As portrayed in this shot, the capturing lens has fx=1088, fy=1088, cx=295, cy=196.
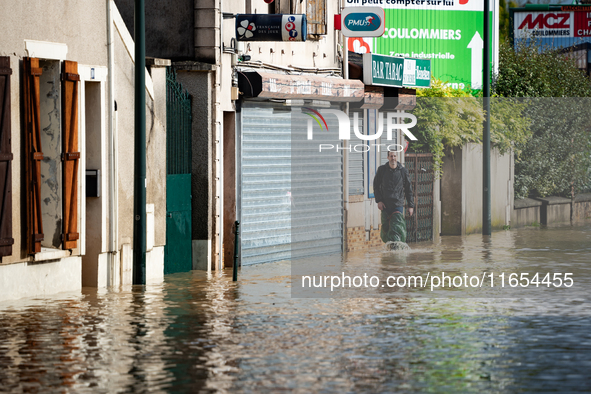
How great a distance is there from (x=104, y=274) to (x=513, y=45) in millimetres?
30193

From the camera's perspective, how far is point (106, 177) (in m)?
15.6

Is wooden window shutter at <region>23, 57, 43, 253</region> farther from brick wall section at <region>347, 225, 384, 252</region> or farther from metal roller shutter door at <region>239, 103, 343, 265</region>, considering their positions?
brick wall section at <region>347, 225, 384, 252</region>

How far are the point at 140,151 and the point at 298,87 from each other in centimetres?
597

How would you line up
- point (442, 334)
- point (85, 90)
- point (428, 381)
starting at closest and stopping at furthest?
point (428, 381)
point (442, 334)
point (85, 90)

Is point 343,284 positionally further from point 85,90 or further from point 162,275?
point 85,90

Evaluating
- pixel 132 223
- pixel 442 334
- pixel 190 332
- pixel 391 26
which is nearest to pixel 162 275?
pixel 132 223

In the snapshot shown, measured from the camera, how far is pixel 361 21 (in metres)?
22.5

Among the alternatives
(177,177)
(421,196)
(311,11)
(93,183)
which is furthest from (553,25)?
(93,183)

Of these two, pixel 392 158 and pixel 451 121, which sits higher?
pixel 451 121

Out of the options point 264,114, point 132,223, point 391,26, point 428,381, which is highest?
point 391,26

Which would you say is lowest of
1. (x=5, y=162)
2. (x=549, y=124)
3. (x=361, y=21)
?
(x=5, y=162)

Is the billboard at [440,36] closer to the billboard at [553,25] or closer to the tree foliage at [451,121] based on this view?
the tree foliage at [451,121]

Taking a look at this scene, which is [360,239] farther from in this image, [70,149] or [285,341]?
[285,341]

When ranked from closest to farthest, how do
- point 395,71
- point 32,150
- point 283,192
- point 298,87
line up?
point 32,150, point 298,87, point 283,192, point 395,71
